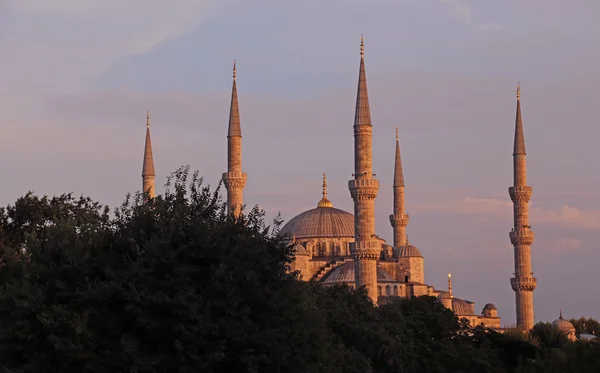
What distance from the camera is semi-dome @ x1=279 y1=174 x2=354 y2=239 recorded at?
88931 mm

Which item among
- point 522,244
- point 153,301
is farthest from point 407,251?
point 153,301

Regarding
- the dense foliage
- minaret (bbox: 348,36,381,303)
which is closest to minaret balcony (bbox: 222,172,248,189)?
minaret (bbox: 348,36,381,303)

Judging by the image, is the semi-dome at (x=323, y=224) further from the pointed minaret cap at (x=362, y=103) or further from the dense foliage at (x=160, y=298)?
the dense foliage at (x=160, y=298)

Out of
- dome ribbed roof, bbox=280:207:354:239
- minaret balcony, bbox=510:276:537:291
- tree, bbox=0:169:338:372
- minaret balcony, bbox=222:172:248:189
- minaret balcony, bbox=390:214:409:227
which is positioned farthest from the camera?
dome ribbed roof, bbox=280:207:354:239

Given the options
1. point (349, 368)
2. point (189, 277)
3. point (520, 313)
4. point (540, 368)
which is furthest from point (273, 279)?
point (520, 313)

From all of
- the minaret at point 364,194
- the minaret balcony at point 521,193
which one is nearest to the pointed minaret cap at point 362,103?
the minaret at point 364,194

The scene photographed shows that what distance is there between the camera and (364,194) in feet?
199

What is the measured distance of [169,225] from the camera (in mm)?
21422

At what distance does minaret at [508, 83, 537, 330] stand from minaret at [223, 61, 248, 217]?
17.5 m

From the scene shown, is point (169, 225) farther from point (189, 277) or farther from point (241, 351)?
point (241, 351)

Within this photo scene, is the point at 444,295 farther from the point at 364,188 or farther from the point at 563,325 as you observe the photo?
the point at 364,188

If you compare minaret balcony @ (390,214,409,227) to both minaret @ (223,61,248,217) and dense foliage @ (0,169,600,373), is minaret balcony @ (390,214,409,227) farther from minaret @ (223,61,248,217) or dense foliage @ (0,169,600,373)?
dense foliage @ (0,169,600,373)

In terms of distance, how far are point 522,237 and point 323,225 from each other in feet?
67.9

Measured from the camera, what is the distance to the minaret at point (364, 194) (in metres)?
60.5
